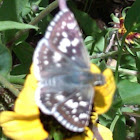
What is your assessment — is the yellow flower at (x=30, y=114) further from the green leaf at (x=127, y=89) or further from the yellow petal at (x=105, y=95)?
the green leaf at (x=127, y=89)

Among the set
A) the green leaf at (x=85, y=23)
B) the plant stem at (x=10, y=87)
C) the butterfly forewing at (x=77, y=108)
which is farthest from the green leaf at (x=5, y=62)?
the green leaf at (x=85, y=23)

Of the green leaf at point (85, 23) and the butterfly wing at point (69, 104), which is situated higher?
the butterfly wing at point (69, 104)

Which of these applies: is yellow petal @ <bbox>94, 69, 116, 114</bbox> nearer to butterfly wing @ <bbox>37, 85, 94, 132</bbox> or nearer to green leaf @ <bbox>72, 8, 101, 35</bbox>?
butterfly wing @ <bbox>37, 85, 94, 132</bbox>

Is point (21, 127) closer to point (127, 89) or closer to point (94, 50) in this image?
point (127, 89)

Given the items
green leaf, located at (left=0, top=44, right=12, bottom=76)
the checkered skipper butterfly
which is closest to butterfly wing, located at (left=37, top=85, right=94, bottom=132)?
the checkered skipper butterfly

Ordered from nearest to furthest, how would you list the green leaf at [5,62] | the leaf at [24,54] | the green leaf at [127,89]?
the green leaf at [5,62] → the green leaf at [127,89] → the leaf at [24,54]

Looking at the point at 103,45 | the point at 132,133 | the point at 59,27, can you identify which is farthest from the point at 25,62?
the point at 59,27
